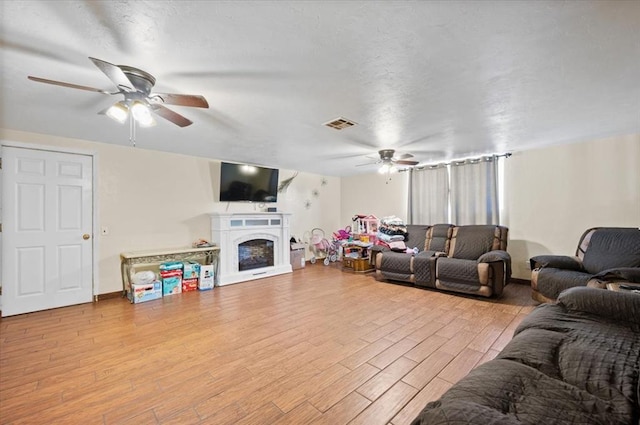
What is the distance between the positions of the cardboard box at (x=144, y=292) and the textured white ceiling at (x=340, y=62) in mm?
2155

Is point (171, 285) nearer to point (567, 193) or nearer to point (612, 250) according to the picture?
point (612, 250)

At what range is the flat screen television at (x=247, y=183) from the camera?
15.5 ft

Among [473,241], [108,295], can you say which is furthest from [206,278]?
[473,241]

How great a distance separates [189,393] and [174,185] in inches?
139

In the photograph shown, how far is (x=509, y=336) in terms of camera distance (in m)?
2.43

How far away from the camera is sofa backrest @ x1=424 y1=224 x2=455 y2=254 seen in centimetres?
452

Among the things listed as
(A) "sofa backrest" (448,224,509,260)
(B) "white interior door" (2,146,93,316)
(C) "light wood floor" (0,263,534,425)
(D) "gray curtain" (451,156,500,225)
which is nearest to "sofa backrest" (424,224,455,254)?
(A) "sofa backrest" (448,224,509,260)

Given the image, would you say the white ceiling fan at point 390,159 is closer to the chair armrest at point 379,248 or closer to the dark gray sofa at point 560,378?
the chair armrest at point 379,248

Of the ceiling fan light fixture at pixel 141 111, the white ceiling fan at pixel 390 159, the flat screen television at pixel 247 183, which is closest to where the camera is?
the ceiling fan light fixture at pixel 141 111

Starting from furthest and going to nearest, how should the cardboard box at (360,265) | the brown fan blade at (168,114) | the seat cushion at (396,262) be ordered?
the cardboard box at (360,265)
the seat cushion at (396,262)
the brown fan blade at (168,114)

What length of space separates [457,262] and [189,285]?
4.21m

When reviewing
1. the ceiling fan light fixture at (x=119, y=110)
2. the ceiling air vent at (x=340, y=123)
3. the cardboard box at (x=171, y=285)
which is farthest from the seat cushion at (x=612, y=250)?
the cardboard box at (x=171, y=285)

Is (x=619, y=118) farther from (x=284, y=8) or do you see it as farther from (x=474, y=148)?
(x=284, y=8)

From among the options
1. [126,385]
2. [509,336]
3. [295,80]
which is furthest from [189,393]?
[509,336]
